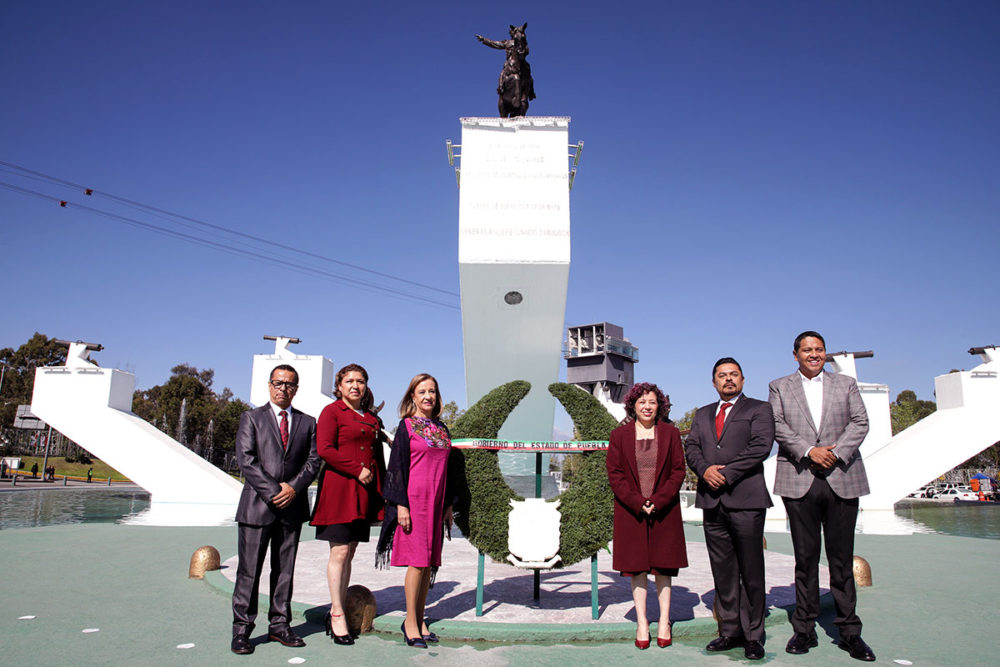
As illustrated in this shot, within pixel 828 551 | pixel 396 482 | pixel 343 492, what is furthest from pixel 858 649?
pixel 343 492

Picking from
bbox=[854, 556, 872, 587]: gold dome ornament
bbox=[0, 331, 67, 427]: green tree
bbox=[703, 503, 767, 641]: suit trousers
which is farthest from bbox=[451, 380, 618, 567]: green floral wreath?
bbox=[0, 331, 67, 427]: green tree

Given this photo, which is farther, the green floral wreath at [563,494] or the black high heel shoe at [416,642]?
the green floral wreath at [563,494]

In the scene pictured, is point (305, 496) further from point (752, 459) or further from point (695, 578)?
point (695, 578)

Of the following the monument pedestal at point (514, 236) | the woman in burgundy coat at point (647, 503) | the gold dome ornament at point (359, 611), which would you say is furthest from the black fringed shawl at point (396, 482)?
the monument pedestal at point (514, 236)

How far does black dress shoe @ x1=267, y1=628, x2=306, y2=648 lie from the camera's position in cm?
311

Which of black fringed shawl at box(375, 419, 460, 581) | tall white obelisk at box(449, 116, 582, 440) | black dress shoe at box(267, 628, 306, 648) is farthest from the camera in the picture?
tall white obelisk at box(449, 116, 582, 440)

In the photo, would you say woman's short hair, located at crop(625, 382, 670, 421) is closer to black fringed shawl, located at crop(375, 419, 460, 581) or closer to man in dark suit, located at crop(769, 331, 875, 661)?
man in dark suit, located at crop(769, 331, 875, 661)

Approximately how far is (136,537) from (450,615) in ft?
17.5

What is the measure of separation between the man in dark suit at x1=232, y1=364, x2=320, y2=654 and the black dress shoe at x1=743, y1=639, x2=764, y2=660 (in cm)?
220

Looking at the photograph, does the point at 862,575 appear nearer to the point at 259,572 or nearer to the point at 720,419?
the point at 720,419

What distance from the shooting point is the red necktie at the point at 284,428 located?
332 centimetres

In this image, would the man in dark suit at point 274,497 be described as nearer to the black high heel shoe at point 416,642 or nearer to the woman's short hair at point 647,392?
the black high heel shoe at point 416,642

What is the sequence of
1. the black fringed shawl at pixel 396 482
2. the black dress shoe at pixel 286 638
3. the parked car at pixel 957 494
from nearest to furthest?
the black dress shoe at pixel 286 638, the black fringed shawl at pixel 396 482, the parked car at pixel 957 494

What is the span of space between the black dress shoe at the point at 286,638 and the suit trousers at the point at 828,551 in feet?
8.27
